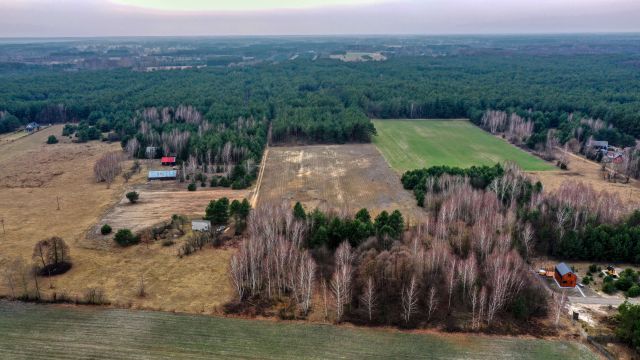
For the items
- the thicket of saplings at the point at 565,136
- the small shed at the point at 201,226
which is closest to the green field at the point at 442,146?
the thicket of saplings at the point at 565,136

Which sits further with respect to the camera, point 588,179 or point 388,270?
point 588,179

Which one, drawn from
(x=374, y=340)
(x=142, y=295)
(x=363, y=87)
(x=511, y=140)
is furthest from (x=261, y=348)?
(x=363, y=87)

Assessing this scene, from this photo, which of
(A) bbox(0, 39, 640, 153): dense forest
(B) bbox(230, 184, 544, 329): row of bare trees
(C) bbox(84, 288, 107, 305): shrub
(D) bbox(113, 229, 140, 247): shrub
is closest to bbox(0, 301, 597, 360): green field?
(C) bbox(84, 288, 107, 305): shrub

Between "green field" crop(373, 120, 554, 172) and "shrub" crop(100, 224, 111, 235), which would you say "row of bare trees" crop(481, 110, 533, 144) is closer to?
"green field" crop(373, 120, 554, 172)

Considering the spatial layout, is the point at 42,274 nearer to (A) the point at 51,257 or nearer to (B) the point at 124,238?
(A) the point at 51,257

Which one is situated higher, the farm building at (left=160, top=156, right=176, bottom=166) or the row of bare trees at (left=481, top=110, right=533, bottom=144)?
the row of bare trees at (left=481, top=110, right=533, bottom=144)

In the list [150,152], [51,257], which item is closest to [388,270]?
[51,257]
